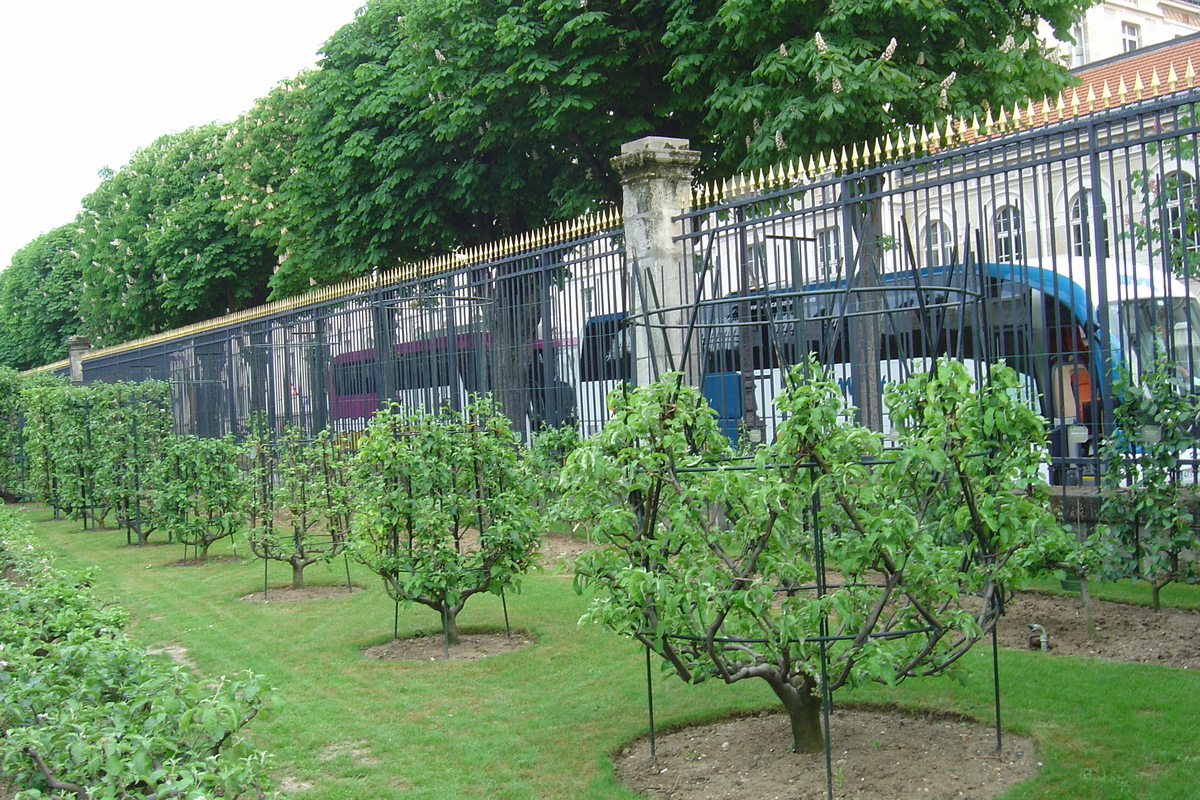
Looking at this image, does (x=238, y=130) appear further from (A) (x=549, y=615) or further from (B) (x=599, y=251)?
(A) (x=549, y=615)

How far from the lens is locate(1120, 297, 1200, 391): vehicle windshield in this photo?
6.23 metres

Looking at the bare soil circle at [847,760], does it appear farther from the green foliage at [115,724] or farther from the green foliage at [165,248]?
the green foliage at [165,248]

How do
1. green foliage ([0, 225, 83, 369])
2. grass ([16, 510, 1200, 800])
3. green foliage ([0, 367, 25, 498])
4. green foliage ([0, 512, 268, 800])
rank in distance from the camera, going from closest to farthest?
green foliage ([0, 512, 268, 800]) → grass ([16, 510, 1200, 800]) → green foliage ([0, 367, 25, 498]) → green foliage ([0, 225, 83, 369])

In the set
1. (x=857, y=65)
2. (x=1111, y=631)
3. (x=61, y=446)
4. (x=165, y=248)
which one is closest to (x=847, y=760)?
(x=1111, y=631)

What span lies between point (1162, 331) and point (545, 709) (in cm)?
458

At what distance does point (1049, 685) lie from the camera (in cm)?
520

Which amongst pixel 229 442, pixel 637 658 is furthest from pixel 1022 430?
pixel 229 442

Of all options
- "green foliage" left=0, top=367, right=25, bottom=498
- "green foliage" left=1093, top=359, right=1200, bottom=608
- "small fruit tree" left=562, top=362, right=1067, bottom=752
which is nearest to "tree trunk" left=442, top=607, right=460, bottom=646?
"small fruit tree" left=562, top=362, right=1067, bottom=752

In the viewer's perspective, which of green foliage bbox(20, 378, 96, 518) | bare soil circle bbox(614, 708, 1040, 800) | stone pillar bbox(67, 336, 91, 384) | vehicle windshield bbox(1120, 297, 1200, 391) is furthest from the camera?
stone pillar bbox(67, 336, 91, 384)

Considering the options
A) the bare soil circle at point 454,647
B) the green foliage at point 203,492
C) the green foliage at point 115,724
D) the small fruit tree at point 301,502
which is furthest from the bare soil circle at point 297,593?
the green foliage at point 115,724

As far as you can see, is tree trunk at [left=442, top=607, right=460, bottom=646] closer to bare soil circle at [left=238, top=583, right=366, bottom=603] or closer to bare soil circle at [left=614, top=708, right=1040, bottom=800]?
bare soil circle at [left=614, top=708, right=1040, bottom=800]

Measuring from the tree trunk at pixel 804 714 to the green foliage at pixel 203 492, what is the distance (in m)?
8.18

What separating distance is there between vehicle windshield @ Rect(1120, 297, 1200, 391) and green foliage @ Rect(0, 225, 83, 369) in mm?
43532

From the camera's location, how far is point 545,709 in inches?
214
